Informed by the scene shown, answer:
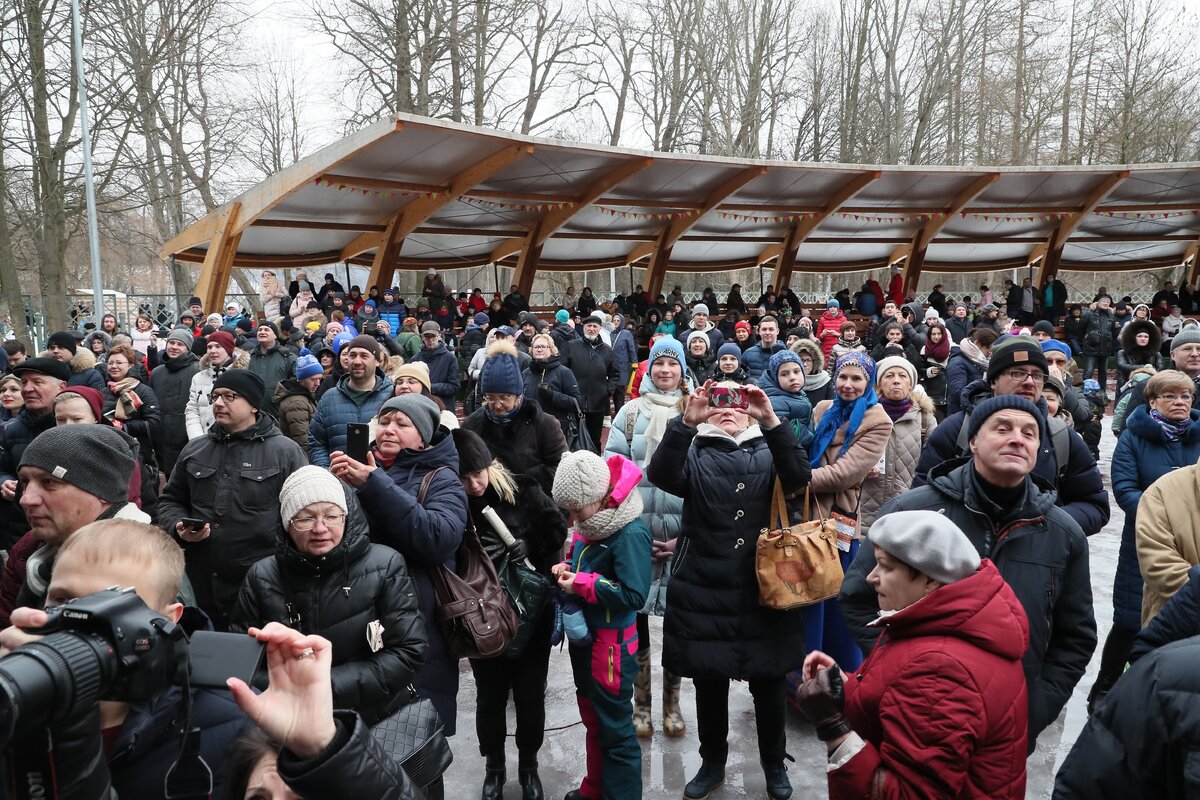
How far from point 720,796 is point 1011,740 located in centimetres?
193

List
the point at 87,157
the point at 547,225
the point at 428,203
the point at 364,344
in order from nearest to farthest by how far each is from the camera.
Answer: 1. the point at 364,344
2. the point at 428,203
3. the point at 87,157
4. the point at 547,225

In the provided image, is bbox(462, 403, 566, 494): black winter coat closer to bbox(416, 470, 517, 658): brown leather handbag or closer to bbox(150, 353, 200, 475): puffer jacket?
bbox(416, 470, 517, 658): brown leather handbag

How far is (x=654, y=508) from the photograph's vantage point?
4340mm

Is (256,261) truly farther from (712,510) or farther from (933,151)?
(933,151)

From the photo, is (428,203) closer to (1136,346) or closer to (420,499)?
(1136,346)

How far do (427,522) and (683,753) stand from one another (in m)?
1.94

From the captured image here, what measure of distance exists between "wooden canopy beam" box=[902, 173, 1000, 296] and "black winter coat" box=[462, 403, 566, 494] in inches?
594

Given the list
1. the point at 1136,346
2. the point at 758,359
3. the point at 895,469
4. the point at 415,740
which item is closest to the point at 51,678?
the point at 415,740

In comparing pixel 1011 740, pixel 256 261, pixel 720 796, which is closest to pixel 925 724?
pixel 1011 740

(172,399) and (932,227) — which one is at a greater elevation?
(932,227)

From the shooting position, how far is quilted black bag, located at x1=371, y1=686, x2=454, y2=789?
217 centimetres

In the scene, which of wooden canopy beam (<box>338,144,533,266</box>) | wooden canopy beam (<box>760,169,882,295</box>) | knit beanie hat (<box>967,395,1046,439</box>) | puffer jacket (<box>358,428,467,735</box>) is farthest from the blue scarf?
wooden canopy beam (<box>760,169,882,295</box>)

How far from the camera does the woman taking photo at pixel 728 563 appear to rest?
11.3 ft

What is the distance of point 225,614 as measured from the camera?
12.2 feet
